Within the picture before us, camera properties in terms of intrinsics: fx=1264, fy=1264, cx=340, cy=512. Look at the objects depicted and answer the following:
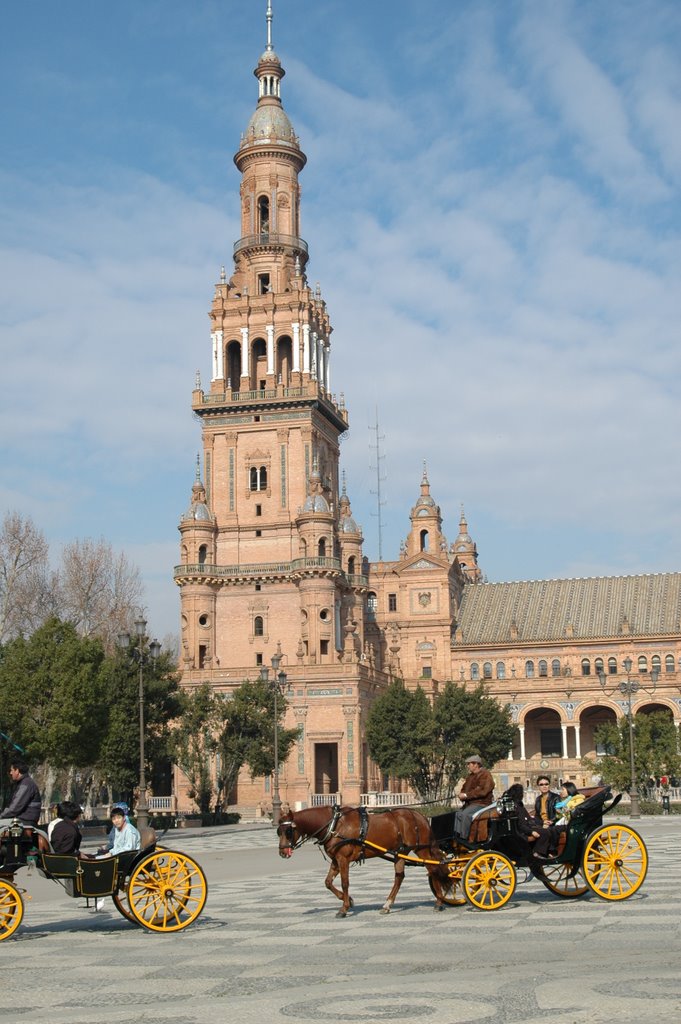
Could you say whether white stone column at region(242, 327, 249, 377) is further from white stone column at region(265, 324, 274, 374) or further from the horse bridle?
the horse bridle

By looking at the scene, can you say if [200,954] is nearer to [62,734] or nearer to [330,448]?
[62,734]

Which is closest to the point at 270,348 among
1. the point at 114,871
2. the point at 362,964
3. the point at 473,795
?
the point at 473,795

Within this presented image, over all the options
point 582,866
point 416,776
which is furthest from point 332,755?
point 582,866

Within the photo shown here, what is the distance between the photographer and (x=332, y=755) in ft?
258

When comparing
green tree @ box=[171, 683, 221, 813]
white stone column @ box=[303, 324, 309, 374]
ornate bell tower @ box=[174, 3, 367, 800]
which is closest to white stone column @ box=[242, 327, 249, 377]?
ornate bell tower @ box=[174, 3, 367, 800]

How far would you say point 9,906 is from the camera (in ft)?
51.8

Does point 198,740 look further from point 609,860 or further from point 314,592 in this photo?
point 609,860

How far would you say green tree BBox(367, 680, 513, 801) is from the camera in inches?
2712

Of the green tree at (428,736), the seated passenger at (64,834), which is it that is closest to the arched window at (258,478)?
the green tree at (428,736)

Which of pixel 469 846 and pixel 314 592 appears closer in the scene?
pixel 469 846

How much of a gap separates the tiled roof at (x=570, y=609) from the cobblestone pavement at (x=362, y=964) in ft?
255

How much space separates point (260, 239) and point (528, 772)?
1666 inches

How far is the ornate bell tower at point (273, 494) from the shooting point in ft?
255

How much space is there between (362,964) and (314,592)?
216ft
